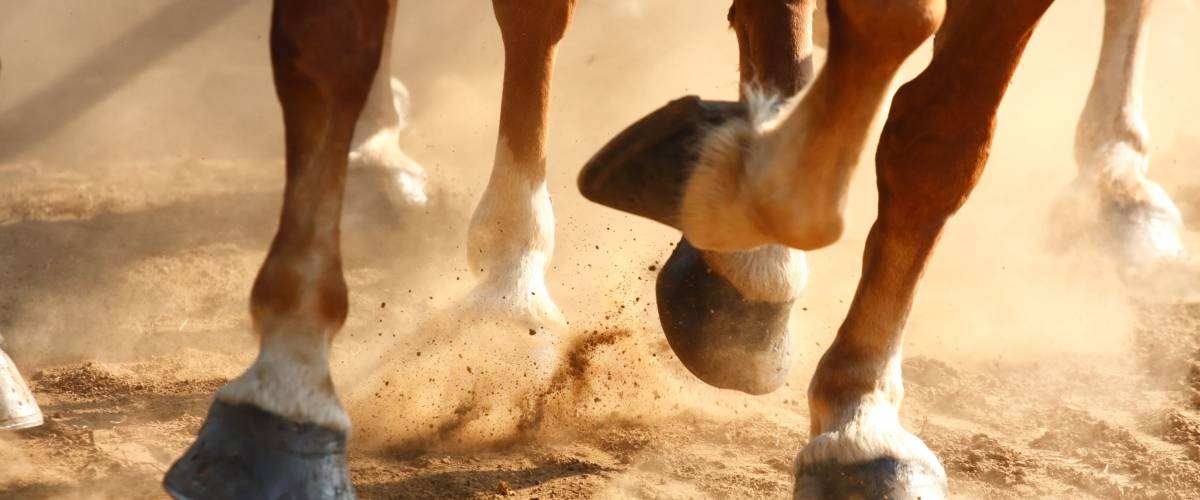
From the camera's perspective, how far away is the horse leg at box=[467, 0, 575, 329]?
3.58 metres

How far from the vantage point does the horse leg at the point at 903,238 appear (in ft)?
8.20

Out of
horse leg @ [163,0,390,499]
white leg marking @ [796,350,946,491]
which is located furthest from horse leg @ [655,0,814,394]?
horse leg @ [163,0,390,499]

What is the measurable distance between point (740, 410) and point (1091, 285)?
155cm

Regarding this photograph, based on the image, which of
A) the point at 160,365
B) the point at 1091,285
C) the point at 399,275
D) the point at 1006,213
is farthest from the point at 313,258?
the point at 1006,213

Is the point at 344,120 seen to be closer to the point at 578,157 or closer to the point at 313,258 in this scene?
the point at 313,258

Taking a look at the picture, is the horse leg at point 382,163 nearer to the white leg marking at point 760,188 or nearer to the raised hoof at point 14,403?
the raised hoof at point 14,403

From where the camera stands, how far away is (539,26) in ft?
11.9

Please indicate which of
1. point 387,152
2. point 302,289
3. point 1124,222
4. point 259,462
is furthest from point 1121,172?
point 259,462

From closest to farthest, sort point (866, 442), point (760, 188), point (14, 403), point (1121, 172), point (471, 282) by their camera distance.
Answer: point (760, 188) → point (866, 442) → point (14, 403) → point (471, 282) → point (1121, 172)

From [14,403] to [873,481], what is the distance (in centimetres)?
176

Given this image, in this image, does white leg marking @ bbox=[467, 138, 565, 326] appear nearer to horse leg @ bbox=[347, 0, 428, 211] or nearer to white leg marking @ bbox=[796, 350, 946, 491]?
white leg marking @ bbox=[796, 350, 946, 491]

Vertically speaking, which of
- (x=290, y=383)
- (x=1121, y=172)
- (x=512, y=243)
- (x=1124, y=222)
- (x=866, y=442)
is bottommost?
(x=290, y=383)

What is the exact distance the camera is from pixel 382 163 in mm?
4883

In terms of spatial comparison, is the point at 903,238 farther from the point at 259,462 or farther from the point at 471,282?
the point at 471,282
